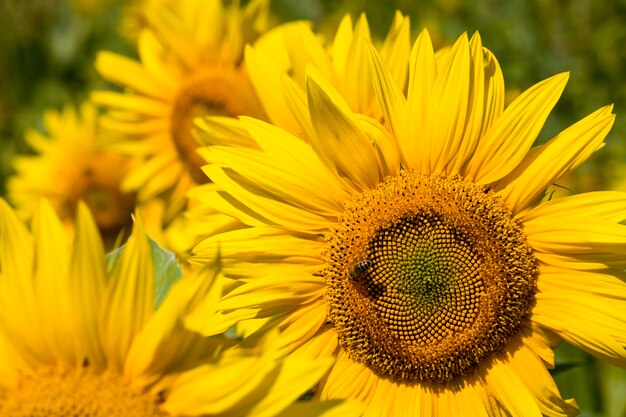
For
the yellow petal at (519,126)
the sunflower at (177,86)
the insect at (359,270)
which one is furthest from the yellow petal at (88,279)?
the sunflower at (177,86)

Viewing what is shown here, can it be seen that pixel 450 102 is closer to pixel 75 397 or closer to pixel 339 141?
pixel 339 141

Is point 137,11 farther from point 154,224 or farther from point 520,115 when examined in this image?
point 520,115

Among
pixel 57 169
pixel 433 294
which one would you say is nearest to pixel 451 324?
pixel 433 294

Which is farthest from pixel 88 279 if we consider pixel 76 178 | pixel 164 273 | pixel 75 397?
pixel 76 178

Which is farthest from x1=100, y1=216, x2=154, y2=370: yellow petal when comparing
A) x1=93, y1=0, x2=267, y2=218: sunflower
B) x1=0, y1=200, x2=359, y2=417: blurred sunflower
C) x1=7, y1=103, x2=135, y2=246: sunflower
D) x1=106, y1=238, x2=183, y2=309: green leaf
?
x1=7, y1=103, x2=135, y2=246: sunflower

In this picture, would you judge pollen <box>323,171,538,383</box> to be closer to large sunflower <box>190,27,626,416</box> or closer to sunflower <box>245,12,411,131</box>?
large sunflower <box>190,27,626,416</box>

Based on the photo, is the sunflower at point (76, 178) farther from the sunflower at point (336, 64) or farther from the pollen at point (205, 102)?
the sunflower at point (336, 64)
